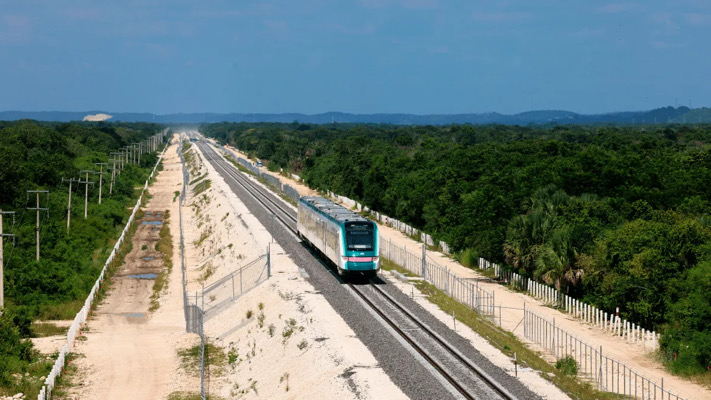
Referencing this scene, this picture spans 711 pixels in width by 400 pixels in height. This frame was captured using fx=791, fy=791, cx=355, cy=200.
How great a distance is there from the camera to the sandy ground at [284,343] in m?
25.3

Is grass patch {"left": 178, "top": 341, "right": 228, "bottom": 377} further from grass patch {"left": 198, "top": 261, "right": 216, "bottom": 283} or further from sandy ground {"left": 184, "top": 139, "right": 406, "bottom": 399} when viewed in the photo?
grass patch {"left": 198, "top": 261, "right": 216, "bottom": 283}

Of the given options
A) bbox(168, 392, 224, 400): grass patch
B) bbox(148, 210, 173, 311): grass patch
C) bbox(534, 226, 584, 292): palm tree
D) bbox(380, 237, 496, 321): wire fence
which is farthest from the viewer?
bbox(148, 210, 173, 311): grass patch

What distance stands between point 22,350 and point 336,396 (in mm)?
15401

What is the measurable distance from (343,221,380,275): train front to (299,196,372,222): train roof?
0.58 meters

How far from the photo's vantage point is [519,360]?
90.4 ft

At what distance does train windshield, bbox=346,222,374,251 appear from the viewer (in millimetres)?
38312

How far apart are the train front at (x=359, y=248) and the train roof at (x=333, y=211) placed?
0.58 meters

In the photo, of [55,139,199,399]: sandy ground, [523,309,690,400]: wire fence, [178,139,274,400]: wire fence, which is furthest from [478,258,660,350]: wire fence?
[55,139,199,399]: sandy ground

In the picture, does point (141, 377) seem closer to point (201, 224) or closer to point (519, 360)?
point (519, 360)

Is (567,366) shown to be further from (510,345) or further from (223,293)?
(223,293)

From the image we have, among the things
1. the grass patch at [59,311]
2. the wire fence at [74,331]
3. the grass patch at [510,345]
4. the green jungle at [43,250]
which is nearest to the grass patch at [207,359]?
the wire fence at [74,331]

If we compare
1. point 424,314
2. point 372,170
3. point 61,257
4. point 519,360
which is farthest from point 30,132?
point 519,360

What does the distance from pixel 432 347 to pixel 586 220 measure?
1725 cm

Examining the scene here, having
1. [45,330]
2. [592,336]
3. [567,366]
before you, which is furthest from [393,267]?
[567,366]
